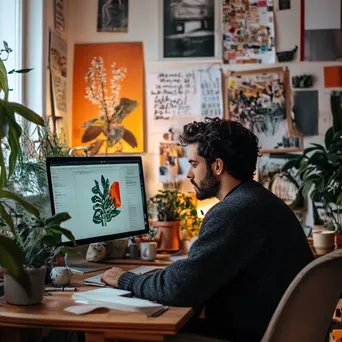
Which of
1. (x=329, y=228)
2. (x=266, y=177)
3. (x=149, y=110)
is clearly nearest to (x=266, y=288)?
(x=329, y=228)

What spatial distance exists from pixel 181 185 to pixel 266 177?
0.48 metres

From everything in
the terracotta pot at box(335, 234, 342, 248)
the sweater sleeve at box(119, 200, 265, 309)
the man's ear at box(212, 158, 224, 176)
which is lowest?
the terracotta pot at box(335, 234, 342, 248)

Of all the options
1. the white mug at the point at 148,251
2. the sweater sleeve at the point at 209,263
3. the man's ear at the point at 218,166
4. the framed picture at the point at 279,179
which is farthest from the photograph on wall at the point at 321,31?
the sweater sleeve at the point at 209,263

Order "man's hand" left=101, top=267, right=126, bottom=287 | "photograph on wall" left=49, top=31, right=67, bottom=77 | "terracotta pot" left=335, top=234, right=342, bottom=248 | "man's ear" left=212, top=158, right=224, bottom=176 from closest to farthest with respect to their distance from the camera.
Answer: "man's hand" left=101, top=267, right=126, bottom=287, "man's ear" left=212, top=158, right=224, bottom=176, "terracotta pot" left=335, top=234, right=342, bottom=248, "photograph on wall" left=49, top=31, right=67, bottom=77

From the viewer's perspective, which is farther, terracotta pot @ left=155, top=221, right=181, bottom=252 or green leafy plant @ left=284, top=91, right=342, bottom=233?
green leafy plant @ left=284, top=91, right=342, bottom=233

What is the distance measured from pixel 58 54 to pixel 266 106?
46.9 inches

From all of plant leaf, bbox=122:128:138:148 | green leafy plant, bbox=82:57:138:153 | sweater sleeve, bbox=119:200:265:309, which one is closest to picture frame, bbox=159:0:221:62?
green leafy plant, bbox=82:57:138:153

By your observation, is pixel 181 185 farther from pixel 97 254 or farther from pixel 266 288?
pixel 266 288

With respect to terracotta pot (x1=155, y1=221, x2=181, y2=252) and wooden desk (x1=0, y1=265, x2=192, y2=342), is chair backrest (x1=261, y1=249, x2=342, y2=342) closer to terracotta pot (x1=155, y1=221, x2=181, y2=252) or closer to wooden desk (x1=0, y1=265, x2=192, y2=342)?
wooden desk (x1=0, y1=265, x2=192, y2=342)

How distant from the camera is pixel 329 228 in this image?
3.35 meters

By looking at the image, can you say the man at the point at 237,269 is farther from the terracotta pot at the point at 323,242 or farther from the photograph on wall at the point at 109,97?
the photograph on wall at the point at 109,97

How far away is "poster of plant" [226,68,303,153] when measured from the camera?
368 centimetres

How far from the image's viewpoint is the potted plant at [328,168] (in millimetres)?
3320

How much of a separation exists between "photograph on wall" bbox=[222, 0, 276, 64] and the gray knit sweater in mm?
1800
